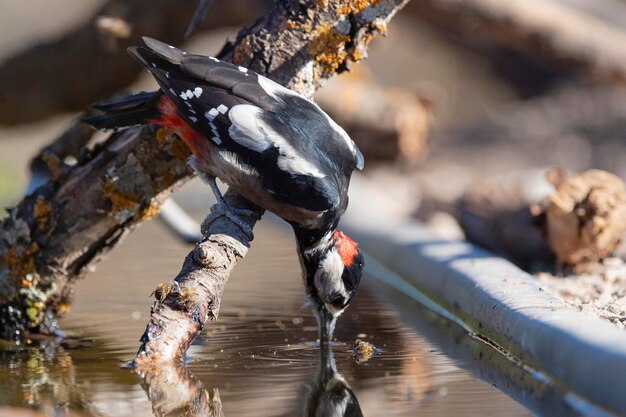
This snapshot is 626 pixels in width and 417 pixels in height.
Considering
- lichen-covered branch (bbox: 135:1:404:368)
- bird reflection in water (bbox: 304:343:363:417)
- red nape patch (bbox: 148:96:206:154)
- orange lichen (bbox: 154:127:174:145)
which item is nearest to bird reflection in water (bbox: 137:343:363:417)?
bird reflection in water (bbox: 304:343:363:417)

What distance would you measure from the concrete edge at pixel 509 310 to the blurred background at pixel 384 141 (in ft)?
0.69

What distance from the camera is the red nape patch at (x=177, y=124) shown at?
3.85 meters

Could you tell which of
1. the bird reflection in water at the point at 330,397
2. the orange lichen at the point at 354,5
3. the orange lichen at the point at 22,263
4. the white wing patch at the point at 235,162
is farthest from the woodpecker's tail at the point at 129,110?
the bird reflection in water at the point at 330,397

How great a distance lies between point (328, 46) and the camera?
3.87 meters

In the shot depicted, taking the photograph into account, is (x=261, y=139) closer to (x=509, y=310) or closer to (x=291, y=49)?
(x=291, y=49)

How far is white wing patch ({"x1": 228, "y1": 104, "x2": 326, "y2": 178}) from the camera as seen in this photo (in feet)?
12.2

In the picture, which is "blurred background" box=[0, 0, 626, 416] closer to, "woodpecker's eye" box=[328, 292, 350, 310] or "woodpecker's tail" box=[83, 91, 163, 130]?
"woodpecker's eye" box=[328, 292, 350, 310]

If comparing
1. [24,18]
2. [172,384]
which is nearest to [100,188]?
[172,384]

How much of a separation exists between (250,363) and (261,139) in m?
0.84

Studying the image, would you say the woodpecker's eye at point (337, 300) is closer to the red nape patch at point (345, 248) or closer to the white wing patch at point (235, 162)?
the red nape patch at point (345, 248)

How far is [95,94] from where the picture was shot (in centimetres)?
730

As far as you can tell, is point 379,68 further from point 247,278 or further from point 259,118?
point 259,118

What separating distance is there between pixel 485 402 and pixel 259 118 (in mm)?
1402

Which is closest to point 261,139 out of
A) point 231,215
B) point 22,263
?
point 231,215
